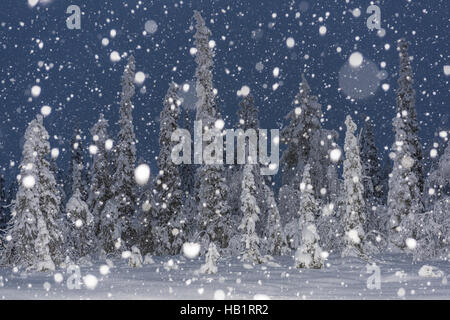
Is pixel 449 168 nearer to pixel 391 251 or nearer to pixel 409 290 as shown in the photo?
pixel 391 251

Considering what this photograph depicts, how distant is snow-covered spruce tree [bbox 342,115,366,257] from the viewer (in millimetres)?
22828

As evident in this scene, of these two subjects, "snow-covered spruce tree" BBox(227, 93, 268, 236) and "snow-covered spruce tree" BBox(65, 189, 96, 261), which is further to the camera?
"snow-covered spruce tree" BBox(227, 93, 268, 236)

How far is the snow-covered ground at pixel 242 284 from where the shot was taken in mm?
12992

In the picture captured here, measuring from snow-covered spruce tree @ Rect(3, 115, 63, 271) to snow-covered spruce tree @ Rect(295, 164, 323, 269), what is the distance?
9542mm

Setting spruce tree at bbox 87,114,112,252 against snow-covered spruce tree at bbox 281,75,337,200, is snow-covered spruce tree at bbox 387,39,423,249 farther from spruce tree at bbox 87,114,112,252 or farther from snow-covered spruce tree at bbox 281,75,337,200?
spruce tree at bbox 87,114,112,252

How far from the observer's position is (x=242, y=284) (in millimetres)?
15305

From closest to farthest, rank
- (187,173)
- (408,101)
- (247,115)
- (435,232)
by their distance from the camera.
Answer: (435,232) → (408,101) → (247,115) → (187,173)

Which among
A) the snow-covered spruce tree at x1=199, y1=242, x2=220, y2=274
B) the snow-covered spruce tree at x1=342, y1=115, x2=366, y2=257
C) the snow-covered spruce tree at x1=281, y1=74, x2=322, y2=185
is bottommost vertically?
the snow-covered spruce tree at x1=199, y1=242, x2=220, y2=274

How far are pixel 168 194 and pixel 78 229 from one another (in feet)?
21.1

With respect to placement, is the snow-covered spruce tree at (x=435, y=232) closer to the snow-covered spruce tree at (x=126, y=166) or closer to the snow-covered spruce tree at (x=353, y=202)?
the snow-covered spruce tree at (x=353, y=202)

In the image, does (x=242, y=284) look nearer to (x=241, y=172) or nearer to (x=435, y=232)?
(x=435, y=232)

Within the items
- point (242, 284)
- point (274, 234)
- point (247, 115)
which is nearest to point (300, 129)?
point (247, 115)

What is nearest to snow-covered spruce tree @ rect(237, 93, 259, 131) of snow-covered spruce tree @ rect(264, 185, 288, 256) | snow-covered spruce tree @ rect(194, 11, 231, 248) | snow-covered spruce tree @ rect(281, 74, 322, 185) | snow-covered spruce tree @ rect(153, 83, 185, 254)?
snow-covered spruce tree @ rect(281, 74, 322, 185)

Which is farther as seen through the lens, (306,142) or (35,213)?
(306,142)
